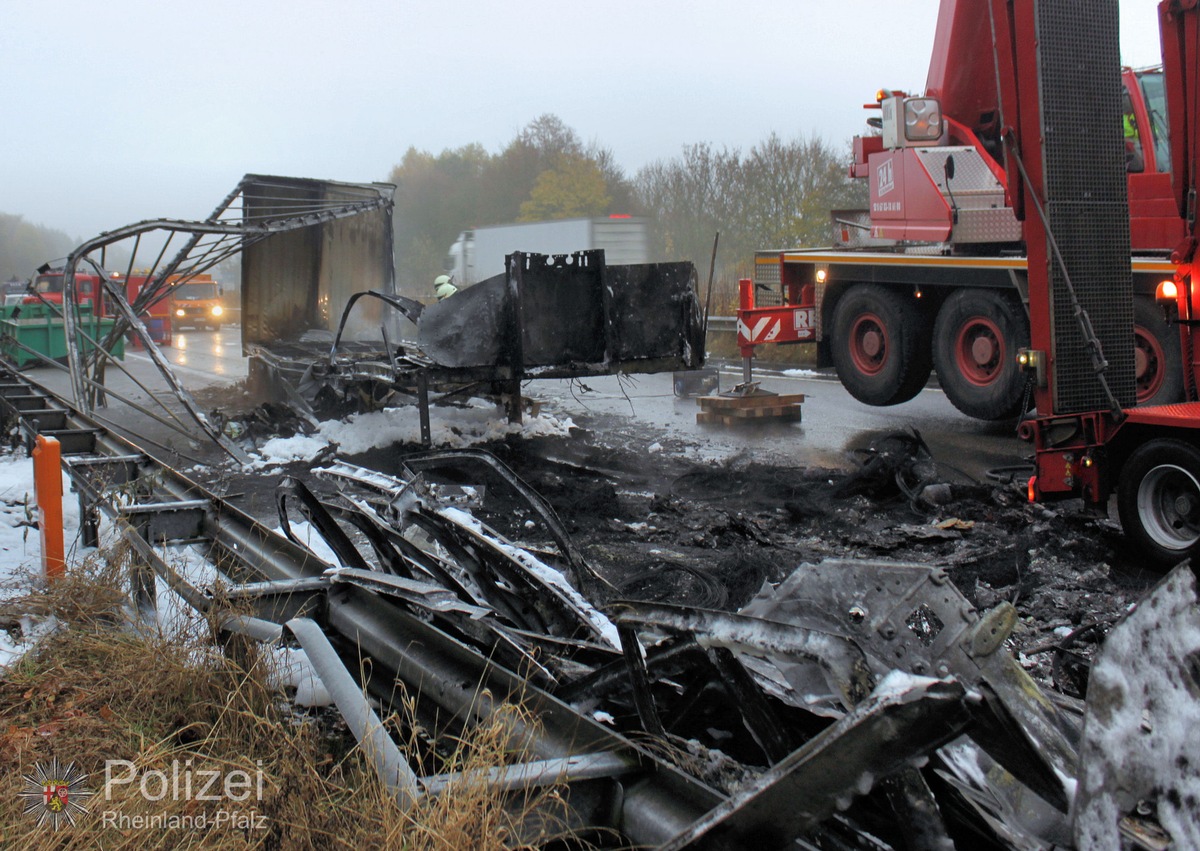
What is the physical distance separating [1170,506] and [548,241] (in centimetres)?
2863

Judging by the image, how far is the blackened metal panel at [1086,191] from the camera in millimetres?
6094

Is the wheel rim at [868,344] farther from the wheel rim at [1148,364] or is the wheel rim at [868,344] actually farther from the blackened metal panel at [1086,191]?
the blackened metal panel at [1086,191]

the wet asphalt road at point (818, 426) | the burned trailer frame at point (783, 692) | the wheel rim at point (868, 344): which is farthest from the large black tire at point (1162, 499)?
the wheel rim at point (868, 344)

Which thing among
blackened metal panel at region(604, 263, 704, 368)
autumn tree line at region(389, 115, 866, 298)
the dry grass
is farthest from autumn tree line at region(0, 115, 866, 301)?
the dry grass

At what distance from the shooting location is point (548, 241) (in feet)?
109

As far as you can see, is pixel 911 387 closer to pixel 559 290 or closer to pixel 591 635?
pixel 559 290

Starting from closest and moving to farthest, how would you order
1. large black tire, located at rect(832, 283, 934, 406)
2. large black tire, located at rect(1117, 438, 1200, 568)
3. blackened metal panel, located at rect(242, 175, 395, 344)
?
large black tire, located at rect(1117, 438, 1200, 568), large black tire, located at rect(832, 283, 934, 406), blackened metal panel, located at rect(242, 175, 395, 344)

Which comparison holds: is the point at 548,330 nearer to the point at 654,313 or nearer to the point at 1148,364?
the point at 654,313

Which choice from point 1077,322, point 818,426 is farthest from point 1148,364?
point 818,426

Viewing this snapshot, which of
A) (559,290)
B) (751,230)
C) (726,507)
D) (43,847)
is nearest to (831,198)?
(751,230)

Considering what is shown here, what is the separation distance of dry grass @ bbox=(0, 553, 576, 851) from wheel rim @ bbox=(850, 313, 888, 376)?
334 inches

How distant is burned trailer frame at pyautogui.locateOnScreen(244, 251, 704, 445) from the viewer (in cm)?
927

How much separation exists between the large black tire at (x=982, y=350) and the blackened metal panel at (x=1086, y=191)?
2.78 metres

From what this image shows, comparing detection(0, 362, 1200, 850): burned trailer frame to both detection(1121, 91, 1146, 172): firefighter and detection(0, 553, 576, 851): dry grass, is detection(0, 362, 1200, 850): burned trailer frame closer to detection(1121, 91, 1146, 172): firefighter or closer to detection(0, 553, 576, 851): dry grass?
detection(0, 553, 576, 851): dry grass
